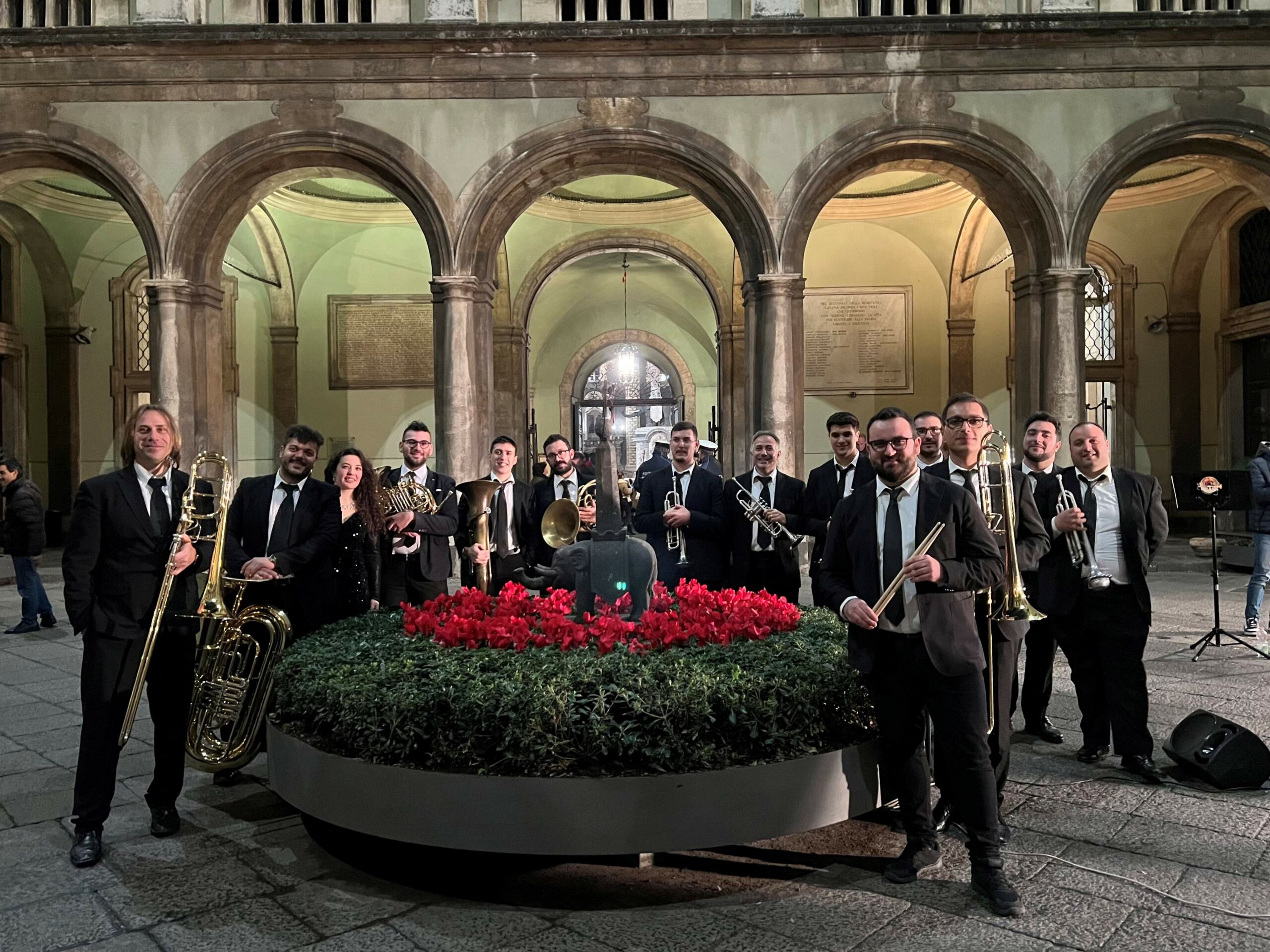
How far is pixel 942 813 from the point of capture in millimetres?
4035

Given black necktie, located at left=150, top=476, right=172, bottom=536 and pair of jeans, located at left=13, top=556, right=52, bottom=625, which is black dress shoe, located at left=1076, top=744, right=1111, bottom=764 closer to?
black necktie, located at left=150, top=476, right=172, bottom=536

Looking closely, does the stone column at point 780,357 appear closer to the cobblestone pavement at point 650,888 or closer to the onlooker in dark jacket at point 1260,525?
the onlooker in dark jacket at point 1260,525

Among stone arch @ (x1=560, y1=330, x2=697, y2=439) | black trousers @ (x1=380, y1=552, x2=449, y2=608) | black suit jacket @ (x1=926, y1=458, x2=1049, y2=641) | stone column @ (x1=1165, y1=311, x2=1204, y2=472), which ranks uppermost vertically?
stone arch @ (x1=560, y1=330, x2=697, y2=439)

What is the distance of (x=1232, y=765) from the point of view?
432 cm

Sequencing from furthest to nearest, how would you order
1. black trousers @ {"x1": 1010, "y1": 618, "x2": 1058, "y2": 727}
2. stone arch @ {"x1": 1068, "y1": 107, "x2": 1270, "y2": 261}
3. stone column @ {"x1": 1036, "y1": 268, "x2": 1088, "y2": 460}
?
stone column @ {"x1": 1036, "y1": 268, "x2": 1088, "y2": 460} → stone arch @ {"x1": 1068, "y1": 107, "x2": 1270, "y2": 261} → black trousers @ {"x1": 1010, "y1": 618, "x2": 1058, "y2": 727}

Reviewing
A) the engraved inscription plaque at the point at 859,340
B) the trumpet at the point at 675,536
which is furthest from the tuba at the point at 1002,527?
the engraved inscription plaque at the point at 859,340

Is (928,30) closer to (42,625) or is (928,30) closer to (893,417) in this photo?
(893,417)

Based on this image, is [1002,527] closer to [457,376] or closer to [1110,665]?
[1110,665]

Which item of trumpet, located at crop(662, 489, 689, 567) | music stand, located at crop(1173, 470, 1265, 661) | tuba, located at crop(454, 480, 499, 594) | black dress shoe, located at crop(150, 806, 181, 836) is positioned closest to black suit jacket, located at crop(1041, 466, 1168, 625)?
trumpet, located at crop(662, 489, 689, 567)

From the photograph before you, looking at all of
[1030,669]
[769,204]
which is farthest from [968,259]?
[1030,669]

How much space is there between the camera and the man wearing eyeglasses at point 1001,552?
154 inches

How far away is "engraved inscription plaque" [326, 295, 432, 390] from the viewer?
56.4 ft

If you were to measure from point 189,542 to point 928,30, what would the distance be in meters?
10.1

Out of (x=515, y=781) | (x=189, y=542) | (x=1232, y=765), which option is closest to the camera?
(x=515, y=781)
